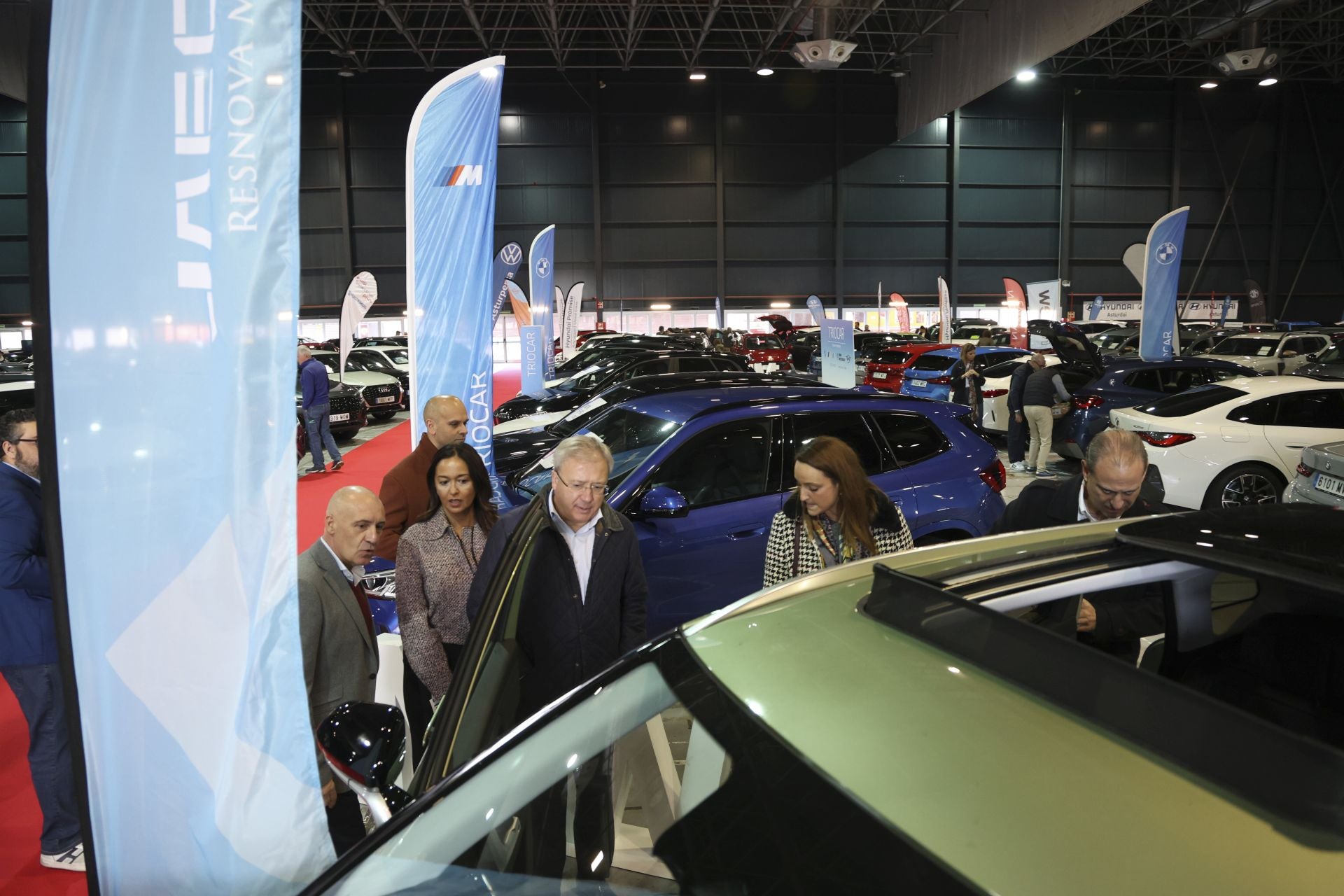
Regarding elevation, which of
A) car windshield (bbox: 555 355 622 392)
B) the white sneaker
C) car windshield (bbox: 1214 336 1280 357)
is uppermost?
car windshield (bbox: 1214 336 1280 357)

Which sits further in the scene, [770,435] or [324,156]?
[324,156]

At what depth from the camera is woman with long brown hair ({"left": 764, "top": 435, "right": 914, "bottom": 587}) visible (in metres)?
3.39

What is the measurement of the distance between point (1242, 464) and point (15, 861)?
9.82 metres

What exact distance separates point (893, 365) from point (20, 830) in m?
14.9

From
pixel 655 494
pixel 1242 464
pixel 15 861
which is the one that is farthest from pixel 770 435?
pixel 1242 464

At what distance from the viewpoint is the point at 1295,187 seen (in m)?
36.0

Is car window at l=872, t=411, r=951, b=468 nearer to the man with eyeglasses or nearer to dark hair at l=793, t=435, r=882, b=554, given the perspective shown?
dark hair at l=793, t=435, r=882, b=554

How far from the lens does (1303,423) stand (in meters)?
8.48

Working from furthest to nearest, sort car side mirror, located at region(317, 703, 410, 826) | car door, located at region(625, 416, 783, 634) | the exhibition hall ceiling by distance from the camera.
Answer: the exhibition hall ceiling
car door, located at region(625, 416, 783, 634)
car side mirror, located at region(317, 703, 410, 826)

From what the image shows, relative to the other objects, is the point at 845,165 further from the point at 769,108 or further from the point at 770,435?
the point at 770,435

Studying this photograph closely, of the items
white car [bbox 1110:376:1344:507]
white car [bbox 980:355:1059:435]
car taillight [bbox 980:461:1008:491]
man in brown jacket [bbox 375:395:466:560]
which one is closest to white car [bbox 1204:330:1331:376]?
white car [bbox 980:355:1059:435]

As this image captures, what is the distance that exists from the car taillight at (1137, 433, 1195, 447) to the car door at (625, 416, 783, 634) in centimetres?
524

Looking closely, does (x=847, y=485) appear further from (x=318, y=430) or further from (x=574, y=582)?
(x=318, y=430)

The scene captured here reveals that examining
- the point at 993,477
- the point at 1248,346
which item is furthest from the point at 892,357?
the point at 993,477
